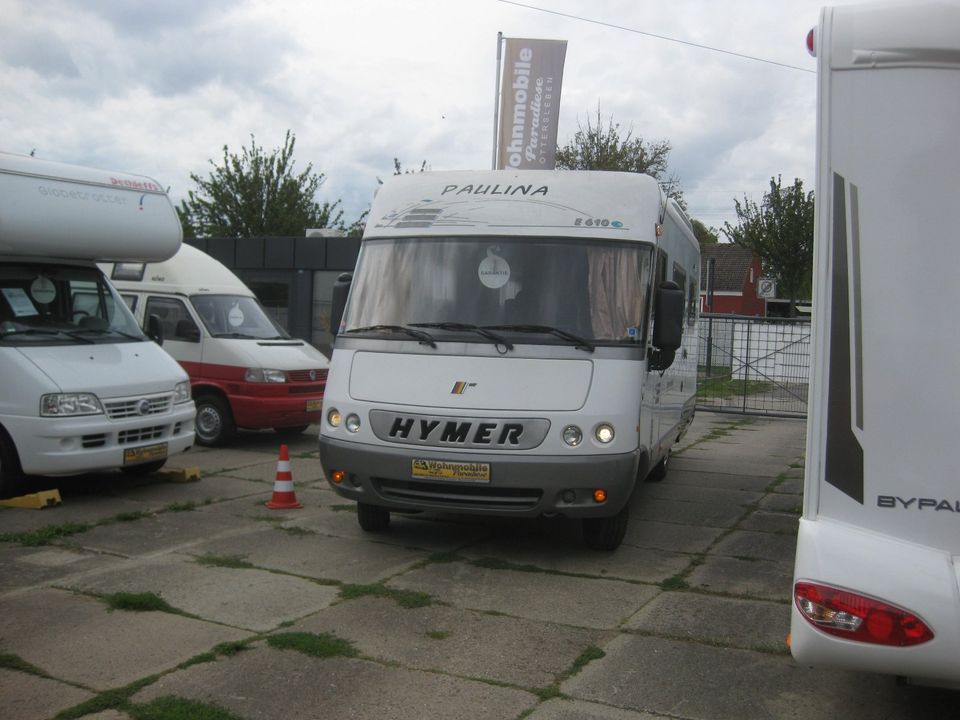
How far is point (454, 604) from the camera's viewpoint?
21.0ft

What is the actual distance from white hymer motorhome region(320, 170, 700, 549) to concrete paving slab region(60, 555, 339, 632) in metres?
1.00

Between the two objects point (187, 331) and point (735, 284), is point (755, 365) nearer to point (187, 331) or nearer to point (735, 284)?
point (187, 331)

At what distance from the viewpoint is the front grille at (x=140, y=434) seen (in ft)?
30.9

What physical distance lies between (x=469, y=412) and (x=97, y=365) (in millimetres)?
4254

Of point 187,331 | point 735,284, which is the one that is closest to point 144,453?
point 187,331

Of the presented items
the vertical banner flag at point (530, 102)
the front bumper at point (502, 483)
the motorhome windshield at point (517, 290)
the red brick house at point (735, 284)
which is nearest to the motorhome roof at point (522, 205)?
the motorhome windshield at point (517, 290)

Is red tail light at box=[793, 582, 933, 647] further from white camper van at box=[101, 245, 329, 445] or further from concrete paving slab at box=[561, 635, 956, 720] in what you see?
white camper van at box=[101, 245, 329, 445]

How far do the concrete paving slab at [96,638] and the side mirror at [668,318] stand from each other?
376cm

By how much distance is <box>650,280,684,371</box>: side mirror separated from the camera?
24.7 feet

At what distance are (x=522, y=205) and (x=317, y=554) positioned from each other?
3102mm

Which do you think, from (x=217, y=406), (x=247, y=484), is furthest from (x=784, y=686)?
(x=217, y=406)

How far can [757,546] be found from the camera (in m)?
8.24

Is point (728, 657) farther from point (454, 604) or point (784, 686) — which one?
point (454, 604)

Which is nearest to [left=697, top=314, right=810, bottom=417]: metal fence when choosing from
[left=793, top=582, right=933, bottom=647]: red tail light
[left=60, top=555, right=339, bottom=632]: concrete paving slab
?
[left=60, top=555, right=339, bottom=632]: concrete paving slab
